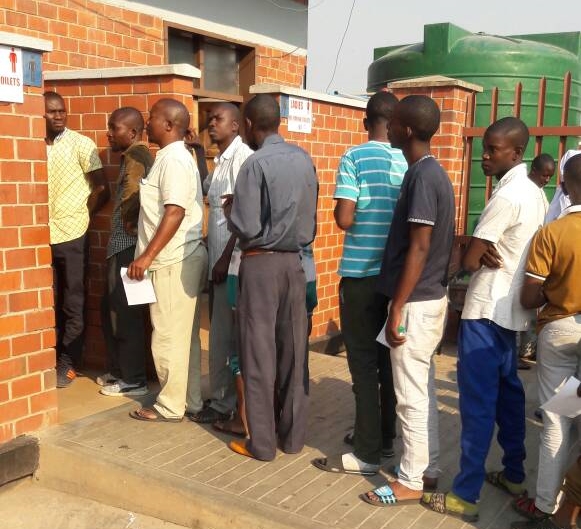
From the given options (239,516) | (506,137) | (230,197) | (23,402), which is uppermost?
(506,137)

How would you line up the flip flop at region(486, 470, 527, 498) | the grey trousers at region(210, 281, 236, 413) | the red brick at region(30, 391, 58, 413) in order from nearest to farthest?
1. the flip flop at region(486, 470, 527, 498)
2. the red brick at region(30, 391, 58, 413)
3. the grey trousers at region(210, 281, 236, 413)

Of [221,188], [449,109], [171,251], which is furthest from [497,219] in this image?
[449,109]

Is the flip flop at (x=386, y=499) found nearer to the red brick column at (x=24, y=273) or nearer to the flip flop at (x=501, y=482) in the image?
the flip flop at (x=501, y=482)

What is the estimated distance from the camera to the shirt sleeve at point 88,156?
16.3ft

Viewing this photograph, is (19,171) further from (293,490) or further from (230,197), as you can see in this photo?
(293,490)

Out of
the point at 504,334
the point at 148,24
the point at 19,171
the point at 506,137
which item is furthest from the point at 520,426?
the point at 148,24

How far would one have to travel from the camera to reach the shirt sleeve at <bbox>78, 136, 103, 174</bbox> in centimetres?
497

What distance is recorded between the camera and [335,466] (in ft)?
12.2

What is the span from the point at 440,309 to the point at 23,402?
2.37 metres

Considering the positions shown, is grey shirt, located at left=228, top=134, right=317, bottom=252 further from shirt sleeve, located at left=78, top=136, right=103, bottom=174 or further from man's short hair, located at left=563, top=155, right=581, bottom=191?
shirt sleeve, located at left=78, top=136, right=103, bottom=174

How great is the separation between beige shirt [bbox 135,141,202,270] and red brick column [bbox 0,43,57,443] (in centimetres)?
56

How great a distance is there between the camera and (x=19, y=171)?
386cm

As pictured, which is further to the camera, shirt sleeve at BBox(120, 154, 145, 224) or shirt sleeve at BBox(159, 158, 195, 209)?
shirt sleeve at BBox(120, 154, 145, 224)

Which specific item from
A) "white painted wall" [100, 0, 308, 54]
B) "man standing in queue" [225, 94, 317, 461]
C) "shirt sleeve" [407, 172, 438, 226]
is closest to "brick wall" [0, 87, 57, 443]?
"man standing in queue" [225, 94, 317, 461]
